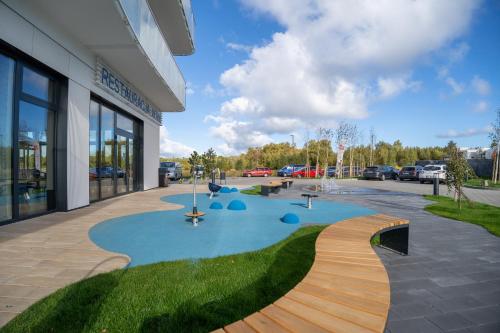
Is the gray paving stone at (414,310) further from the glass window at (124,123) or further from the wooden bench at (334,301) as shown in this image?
the glass window at (124,123)

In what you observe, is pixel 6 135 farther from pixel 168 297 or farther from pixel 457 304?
pixel 457 304

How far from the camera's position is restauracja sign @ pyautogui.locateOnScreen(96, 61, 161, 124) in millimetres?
9234

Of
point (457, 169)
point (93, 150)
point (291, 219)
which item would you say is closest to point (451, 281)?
point (291, 219)

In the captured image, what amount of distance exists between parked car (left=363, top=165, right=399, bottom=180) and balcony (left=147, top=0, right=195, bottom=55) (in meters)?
21.1

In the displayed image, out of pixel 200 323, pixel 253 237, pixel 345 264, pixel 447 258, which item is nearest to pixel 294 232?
pixel 253 237

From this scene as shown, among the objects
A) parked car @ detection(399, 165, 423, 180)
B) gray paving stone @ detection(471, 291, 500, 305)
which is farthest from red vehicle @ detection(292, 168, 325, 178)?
gray paving stone @ detection(471, 291, 500, 305)

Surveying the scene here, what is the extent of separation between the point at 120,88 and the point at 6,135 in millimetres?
5604

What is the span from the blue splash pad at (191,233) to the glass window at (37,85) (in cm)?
366

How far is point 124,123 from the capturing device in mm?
12562

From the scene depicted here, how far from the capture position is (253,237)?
574 centimetres

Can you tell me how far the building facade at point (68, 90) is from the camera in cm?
598

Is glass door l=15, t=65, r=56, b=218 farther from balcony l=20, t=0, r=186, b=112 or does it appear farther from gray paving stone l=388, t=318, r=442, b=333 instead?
gray paving stone l=388, t=318, r=442, b=333

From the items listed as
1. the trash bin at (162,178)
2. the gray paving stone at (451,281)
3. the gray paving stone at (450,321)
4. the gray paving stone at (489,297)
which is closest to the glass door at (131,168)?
the trash bin at (162,178)

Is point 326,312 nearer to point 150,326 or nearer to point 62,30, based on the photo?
point 150,326
